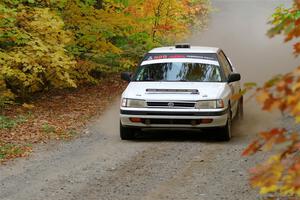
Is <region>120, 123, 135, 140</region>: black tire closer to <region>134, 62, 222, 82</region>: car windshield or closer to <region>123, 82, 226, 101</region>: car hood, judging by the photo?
<region>123, 82, 226, 101</region>: car hood

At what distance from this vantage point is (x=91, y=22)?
17.0 m

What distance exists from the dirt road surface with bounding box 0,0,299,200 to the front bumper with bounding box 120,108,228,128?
1.25ft

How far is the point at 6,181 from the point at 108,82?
1290cm

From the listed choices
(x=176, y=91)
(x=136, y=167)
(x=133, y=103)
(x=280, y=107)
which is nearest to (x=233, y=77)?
(x=176, y=91)

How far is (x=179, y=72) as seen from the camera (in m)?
11.7

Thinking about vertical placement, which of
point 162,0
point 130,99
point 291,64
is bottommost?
point 291,64

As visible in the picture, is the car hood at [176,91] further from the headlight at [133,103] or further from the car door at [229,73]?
the car door at [229,73]

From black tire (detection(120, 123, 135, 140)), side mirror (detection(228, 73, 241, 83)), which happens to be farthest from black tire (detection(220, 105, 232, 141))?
black tire (detection(120, 123, 135, 140))

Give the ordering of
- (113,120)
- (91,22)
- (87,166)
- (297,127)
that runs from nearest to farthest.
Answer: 1. (87,166)
2. (297,127)
3. (113,120)
4. (91,22)

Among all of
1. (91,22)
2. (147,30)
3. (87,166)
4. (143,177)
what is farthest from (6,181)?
(147,30)

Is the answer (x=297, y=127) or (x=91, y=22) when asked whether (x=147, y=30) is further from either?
(x=297, y=127)

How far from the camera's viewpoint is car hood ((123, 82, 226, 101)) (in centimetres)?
1062

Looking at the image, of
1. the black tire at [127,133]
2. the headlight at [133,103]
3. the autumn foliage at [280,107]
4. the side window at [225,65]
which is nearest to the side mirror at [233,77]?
the side window at [225,65]

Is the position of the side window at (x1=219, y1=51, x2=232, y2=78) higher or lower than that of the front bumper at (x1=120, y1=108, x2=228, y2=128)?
higher
